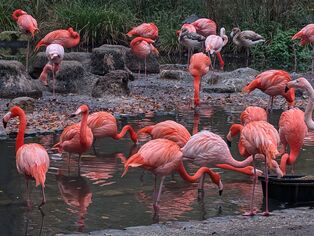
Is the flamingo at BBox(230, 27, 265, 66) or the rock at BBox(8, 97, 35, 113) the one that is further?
the flamingo at BBox(230, 27, 265, 66)

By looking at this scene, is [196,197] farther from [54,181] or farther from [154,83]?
[154,83]

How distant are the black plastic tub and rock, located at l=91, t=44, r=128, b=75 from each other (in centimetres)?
811

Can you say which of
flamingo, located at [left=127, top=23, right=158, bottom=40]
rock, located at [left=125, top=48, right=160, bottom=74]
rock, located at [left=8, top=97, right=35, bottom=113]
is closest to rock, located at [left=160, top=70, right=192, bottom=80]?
rock, located at [left=125, top=48, right=160, bottom=74]

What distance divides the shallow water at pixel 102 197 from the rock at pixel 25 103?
7.01 feet

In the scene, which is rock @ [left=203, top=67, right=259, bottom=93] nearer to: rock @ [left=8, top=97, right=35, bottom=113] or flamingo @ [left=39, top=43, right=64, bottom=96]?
flamingo @ [left=39, top=43, right=64, bottom=96]

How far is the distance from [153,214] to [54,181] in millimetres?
1333

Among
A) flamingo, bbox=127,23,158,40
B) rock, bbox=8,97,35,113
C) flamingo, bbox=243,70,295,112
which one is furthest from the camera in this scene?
flamingo, bbox=127,23,158,40

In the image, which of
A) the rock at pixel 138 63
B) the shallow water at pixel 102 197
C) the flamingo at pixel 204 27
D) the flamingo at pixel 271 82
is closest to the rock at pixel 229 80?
the rock at pixel 138 63

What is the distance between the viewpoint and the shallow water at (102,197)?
571cm

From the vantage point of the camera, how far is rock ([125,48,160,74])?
15.3 meters

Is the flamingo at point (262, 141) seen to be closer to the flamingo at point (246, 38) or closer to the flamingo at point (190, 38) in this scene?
the flamingo at point (190, 38)

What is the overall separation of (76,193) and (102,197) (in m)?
0.28

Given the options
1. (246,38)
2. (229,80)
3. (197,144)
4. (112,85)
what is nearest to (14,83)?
(112,85)

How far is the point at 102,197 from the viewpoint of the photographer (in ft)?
21.1
